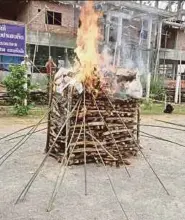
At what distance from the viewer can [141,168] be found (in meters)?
6.41

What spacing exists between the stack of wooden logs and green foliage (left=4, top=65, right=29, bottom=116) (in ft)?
16.4

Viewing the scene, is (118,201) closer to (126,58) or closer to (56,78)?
(56,78)

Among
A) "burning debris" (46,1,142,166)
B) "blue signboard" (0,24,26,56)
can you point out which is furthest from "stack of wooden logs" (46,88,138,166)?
"blue signboard" (0,24,26,56)

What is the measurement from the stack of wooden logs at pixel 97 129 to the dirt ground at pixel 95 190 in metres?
0.25

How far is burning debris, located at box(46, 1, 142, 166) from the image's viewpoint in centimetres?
616

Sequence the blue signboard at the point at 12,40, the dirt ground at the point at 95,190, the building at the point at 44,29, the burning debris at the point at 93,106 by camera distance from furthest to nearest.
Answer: the building at the point at 44,29, the blue signboard at the point at 12,40, the burning debris at the point at 93,106, the dirt ground at the point at 95,190

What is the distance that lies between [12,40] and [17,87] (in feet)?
5.65

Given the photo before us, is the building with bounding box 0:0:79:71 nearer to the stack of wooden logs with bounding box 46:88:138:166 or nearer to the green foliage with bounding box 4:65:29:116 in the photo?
the green foliage with bounding box 4:65:29:116

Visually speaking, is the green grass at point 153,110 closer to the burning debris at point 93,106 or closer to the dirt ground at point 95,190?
the dirt ground at point 95,190

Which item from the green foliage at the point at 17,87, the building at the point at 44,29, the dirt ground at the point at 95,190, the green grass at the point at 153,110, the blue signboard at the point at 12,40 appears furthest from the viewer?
the building at the point at 44,29

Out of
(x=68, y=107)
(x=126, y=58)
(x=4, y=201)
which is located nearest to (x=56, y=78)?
(x=68, y=107)

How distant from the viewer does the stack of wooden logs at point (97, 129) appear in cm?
622

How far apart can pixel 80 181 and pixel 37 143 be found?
2767mm

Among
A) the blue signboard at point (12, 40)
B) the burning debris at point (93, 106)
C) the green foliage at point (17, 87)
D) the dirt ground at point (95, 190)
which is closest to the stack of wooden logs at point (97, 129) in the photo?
the burning debris at point (93, 106)
